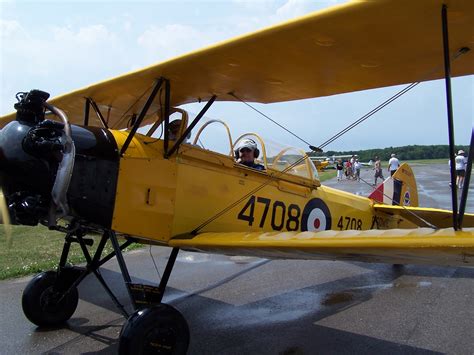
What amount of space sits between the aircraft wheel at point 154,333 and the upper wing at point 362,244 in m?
0.73

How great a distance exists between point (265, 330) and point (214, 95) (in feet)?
7.60

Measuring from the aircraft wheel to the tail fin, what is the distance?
4.57 metres

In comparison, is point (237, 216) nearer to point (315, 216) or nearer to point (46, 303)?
point (315, 216)

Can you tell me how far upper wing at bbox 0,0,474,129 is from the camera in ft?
9.52

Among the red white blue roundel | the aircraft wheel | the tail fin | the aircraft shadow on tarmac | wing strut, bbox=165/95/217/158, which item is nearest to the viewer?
the aircraft wheel

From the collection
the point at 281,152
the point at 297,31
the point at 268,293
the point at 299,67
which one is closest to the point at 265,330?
the point at 268,293

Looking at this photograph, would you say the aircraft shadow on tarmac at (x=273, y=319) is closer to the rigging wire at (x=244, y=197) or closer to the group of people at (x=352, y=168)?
the rigging wire at (x=244, y=197)

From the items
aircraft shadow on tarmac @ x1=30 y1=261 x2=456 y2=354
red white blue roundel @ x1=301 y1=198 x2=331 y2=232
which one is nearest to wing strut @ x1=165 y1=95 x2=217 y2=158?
aircraft shadow on tarmac @ x1=30 y1=261 x2=456 y2=354

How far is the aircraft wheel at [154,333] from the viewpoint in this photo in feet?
10.6

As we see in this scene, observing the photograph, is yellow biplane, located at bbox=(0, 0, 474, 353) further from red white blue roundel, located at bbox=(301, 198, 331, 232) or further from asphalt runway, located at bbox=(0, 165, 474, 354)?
asphalt runway, located at bbox=(0, 165, 474, 354)

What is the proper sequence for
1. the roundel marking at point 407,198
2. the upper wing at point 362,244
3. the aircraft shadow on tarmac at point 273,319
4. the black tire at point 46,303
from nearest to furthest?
the upper wing at point 362,244
the aircraft shadow on tarmac at point 273,319
the black tire at point 46,303
the roundel marking at point 407,198

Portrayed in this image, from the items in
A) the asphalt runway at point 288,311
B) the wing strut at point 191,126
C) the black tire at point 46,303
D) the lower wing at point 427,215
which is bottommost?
the asphalt runway at point 288,311

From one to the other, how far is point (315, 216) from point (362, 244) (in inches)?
101

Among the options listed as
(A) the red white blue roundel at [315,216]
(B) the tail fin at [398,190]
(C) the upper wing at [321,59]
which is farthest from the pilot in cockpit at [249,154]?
(B) the tail fin at [398,190]
